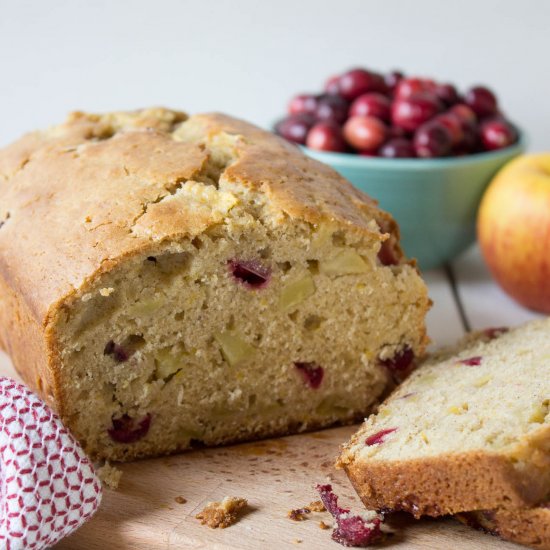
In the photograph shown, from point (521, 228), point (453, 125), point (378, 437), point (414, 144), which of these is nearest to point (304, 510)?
point (378, 437)

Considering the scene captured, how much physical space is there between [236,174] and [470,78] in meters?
2.91

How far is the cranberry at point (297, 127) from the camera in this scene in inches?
177

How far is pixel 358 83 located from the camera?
4.54m

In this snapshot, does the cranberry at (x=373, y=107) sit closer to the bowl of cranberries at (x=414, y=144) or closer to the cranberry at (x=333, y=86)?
the bowl of cranberries at (x=414, y=144)

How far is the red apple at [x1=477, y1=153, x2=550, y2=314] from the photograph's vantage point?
13.8 feet

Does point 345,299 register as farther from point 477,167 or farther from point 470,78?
point 470,78

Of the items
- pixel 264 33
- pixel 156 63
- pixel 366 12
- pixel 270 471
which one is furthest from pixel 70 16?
pixel 270 471

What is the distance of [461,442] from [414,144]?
82.4 inches

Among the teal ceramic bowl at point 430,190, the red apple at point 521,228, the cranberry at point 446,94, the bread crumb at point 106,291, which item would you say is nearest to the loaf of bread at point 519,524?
the bread crumb at point 106,291

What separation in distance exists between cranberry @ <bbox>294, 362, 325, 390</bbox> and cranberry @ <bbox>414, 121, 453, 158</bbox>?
1.48 meters

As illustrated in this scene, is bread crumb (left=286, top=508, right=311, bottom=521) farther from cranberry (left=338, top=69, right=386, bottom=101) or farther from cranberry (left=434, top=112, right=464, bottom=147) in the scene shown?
cranberry (left=338, top=69, right=386, bottom=101)

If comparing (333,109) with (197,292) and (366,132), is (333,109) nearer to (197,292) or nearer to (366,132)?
(366,132)

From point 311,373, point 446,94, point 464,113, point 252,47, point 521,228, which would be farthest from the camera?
point 252,47

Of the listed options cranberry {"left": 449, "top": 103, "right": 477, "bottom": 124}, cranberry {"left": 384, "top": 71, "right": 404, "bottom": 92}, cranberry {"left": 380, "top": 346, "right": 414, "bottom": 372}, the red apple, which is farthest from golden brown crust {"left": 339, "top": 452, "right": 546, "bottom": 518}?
cranberry {"left": 384, "top": 71, "right": 404, "bottom": 92}
